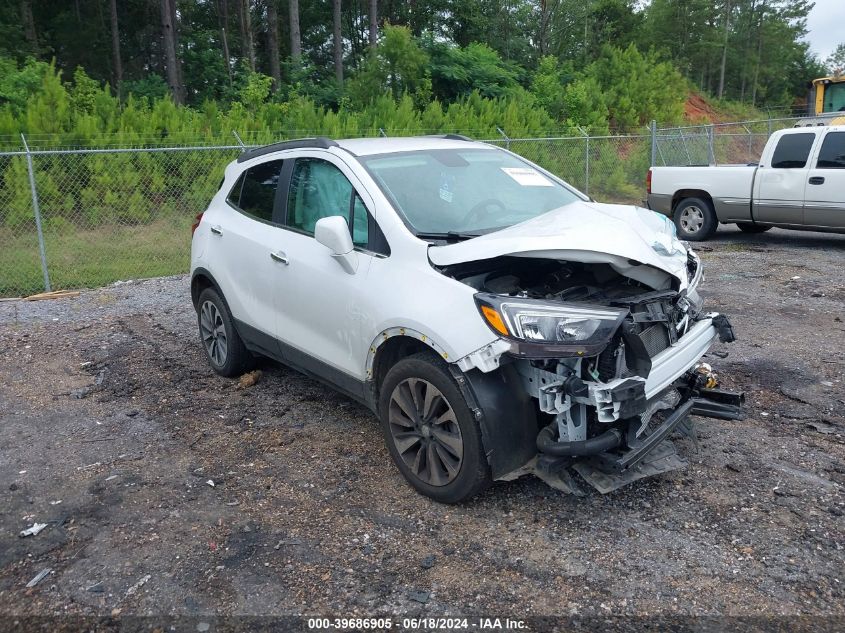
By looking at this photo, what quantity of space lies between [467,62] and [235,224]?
18.2 m

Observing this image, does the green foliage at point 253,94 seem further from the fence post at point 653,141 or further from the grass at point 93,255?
the fence post at point 653,141

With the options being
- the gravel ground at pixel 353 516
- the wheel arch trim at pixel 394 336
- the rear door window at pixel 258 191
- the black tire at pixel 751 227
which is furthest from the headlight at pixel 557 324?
the black tire at pixel 751 227

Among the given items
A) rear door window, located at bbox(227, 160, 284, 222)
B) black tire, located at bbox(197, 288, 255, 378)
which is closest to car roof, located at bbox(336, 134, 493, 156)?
rear door window, located at bbox(227, 160, 284, 222)

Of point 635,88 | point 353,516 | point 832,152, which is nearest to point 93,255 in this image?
point 353,516

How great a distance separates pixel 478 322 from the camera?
3.36 meters

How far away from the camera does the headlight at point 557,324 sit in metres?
3.22

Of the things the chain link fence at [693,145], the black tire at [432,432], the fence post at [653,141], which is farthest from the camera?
the chain link fence at [693,145]

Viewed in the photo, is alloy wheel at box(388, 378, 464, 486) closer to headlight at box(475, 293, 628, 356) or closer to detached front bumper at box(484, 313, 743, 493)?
detached front bumper at box(484, 313, 743, 493)

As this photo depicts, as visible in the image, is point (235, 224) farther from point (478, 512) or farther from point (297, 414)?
point (478, 512)

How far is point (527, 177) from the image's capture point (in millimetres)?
4867

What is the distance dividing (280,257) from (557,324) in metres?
2.12

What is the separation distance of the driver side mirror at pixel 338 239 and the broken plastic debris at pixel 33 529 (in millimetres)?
2072

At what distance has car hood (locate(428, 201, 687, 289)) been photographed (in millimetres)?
3510

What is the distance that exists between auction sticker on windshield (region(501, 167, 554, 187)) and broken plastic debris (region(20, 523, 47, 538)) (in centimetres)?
342
